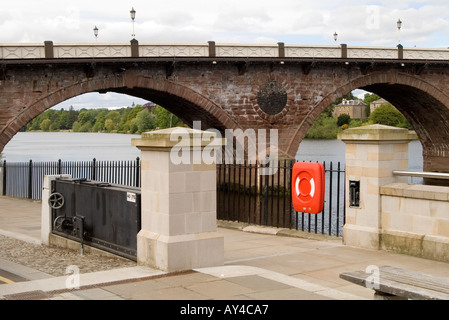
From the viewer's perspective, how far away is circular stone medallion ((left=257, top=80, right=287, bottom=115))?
3291cm

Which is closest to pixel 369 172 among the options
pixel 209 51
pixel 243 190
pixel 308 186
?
pixel 308 186

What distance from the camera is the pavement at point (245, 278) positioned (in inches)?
266

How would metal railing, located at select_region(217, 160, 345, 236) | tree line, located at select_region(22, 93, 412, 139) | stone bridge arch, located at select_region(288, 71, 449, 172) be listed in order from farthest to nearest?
1. tree line, located at select_region(22, 93, 412, 139)
2. stone bridge arch, located at select_region(288, 71, 449, 172)
3. metal railing, located at select_region(217, 160, 345, 236)

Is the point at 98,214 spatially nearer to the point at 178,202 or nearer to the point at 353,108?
the point at 178,202

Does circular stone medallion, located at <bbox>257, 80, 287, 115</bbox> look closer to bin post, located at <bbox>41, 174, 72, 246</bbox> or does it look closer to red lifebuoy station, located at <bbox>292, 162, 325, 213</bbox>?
red lifebuoy station, located at <bbox>292, 162, 325, 213</bbox>

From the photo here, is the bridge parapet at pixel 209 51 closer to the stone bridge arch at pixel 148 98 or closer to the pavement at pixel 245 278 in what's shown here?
the stone bridge arch at pixel 148 98

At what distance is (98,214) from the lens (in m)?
9.78

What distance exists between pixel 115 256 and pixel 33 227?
5573 mm

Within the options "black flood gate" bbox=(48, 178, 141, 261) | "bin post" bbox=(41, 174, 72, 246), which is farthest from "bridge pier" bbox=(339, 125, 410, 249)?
"bin post" bbox=(41, 174, 72, 246)

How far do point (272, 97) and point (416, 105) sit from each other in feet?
46.0

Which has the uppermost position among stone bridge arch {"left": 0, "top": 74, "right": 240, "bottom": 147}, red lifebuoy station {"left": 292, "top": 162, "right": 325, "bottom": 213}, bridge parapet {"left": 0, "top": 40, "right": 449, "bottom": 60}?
bridge parapet {"left": 0, "top": 40, "right": 449, "bottom": 60}

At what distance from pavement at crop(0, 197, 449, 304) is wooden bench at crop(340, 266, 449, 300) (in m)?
0.97

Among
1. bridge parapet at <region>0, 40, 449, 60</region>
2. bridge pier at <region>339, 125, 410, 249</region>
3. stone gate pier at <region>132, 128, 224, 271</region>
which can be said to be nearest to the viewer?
stone gate pier at <region>132, 128, 224, 271</region>
